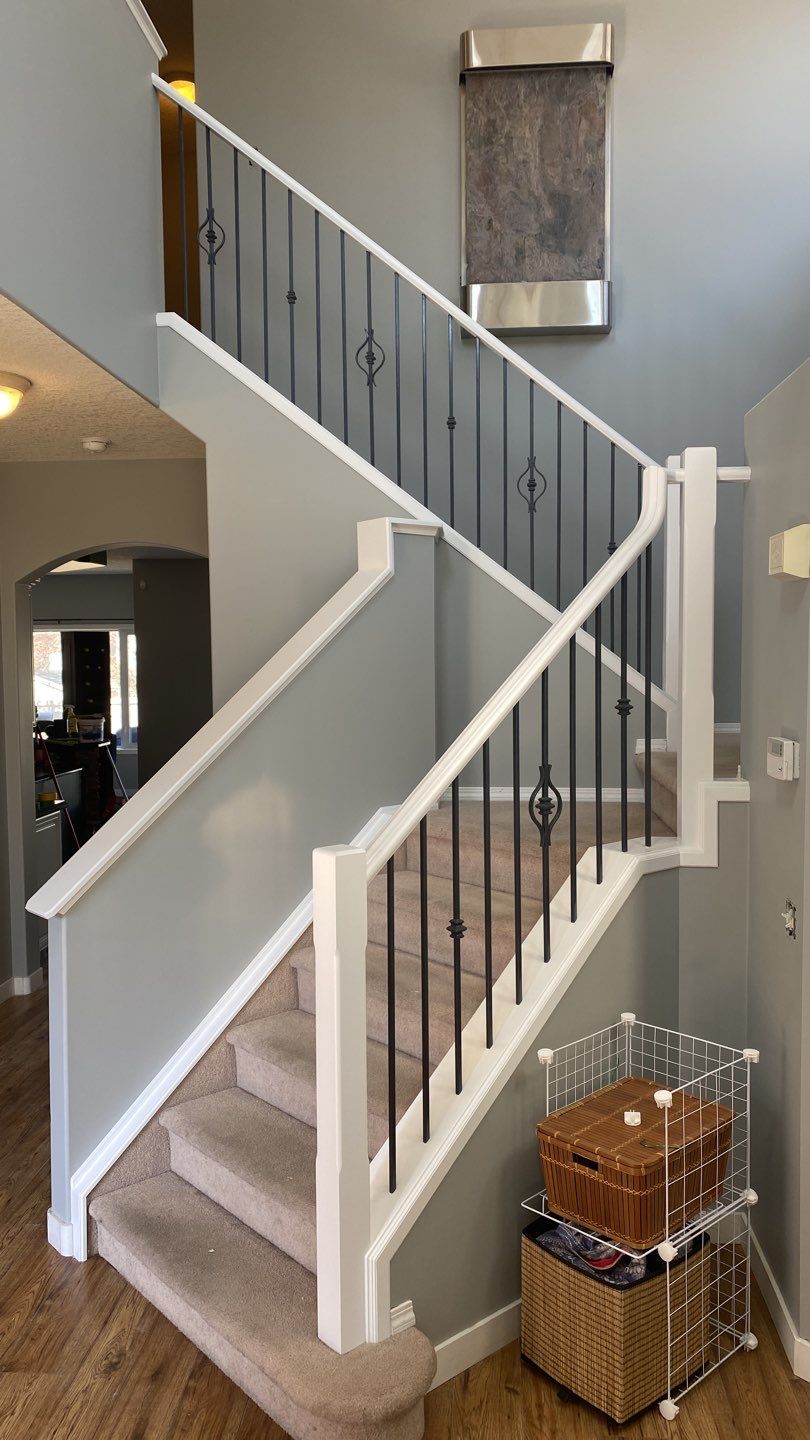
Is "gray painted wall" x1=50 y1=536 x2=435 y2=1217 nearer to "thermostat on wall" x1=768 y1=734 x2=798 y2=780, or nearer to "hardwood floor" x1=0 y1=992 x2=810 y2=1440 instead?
"hardwood floor" x1=0 y1=992 x2=810 y2=1440

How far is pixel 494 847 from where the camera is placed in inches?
139

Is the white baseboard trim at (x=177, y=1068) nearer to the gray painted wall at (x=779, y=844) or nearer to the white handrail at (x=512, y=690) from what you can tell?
the white handrail at (x=512, y=690)

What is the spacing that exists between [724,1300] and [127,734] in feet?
38.5

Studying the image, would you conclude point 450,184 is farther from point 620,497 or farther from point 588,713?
point 588,713

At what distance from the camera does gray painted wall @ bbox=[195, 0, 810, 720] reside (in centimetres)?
542

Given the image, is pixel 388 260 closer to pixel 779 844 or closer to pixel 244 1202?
pixel 779 844

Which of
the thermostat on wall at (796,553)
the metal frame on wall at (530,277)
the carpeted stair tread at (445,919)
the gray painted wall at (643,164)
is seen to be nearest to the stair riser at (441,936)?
the carpeted stair tread at (445,919)

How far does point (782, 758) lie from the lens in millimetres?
2678

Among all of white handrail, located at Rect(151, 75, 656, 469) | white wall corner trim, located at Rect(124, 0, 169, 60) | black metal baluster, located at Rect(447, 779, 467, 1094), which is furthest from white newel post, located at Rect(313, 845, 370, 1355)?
white wall corner trim, located at Rect(124, 0, 169, 60)

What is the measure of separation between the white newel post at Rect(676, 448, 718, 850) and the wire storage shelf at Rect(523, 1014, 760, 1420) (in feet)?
2.19

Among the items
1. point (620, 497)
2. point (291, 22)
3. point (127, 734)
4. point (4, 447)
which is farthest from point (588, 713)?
point (127, 734)

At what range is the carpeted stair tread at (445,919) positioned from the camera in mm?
3182

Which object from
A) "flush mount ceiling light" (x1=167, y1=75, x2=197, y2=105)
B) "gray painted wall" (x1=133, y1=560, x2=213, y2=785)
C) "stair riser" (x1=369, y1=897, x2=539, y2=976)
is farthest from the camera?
"gray painted wall" (x1=133, y1=560, x2=213, y2=785)

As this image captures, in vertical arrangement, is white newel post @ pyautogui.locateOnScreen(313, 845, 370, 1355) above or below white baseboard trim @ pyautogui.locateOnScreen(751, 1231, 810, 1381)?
above
